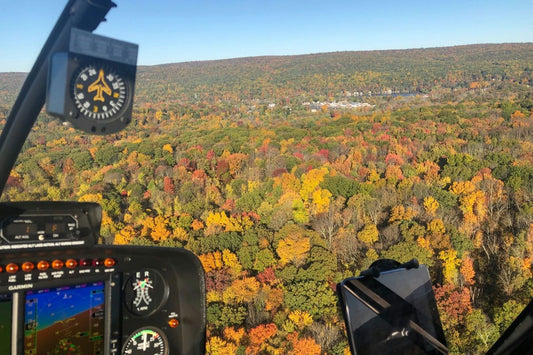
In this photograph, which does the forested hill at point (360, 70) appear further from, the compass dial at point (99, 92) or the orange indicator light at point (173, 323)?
the compass dial at point (99, 92)

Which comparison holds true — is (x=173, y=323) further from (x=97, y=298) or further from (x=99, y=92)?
(x=99, y=92)

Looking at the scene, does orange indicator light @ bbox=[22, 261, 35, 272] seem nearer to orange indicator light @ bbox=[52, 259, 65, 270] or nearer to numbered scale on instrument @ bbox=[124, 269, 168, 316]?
orange indicator light @ bbox=[52, 259, 65, 270]

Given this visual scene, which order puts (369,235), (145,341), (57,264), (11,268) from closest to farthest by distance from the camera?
1. (11,268)
2. (57,264)
3. (145,341)
4. (369,235)

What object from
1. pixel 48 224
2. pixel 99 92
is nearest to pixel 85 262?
pixel 48 224

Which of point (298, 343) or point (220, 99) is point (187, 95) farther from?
point (298, 343)

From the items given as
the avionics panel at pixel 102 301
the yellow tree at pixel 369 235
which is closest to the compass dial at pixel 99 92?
the avionics panel at pixel 102 301
